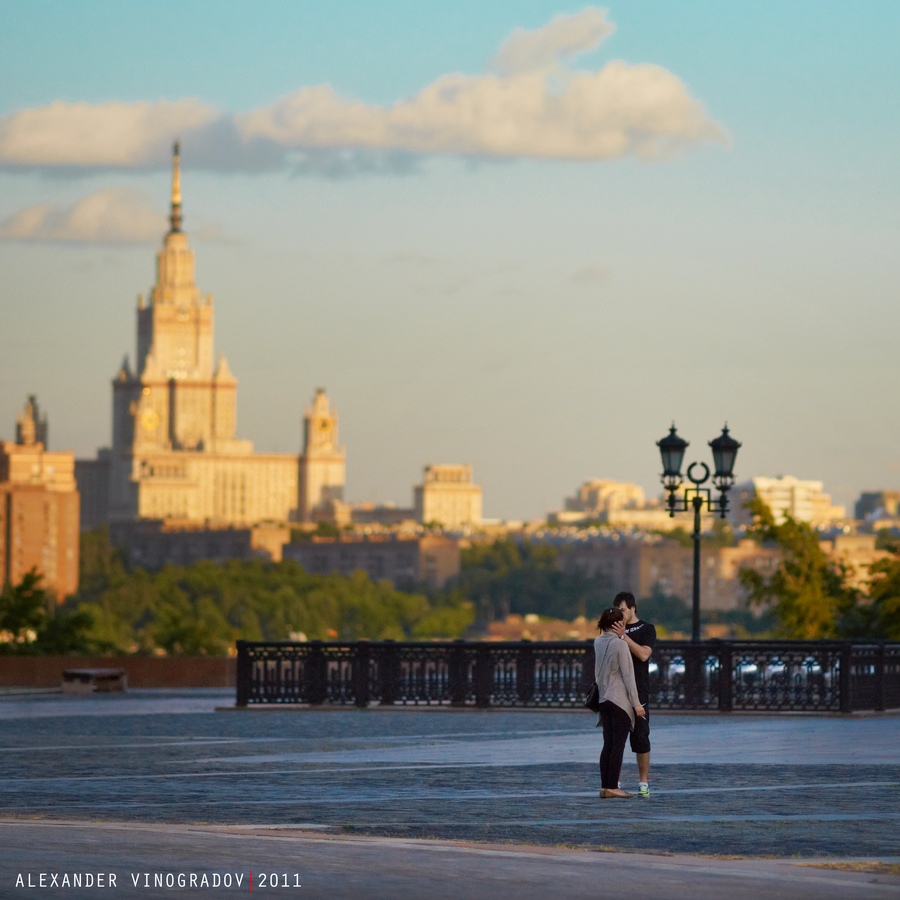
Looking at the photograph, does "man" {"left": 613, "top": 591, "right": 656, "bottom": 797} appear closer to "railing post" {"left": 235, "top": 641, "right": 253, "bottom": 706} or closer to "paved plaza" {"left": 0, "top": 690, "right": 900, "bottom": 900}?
"paved plaza" {"left": 0, "top": 690, "right": 900, "bottom": 900}

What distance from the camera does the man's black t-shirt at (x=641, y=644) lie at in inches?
649

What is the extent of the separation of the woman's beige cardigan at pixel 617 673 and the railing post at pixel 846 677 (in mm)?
13028

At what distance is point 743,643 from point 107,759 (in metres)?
11.4

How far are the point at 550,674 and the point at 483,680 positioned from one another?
36.9 inches

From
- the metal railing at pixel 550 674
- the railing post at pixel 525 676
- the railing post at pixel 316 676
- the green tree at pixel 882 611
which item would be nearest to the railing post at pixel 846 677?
the metal railing at pixel 550 674

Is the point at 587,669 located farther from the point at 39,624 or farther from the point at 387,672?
the point at 39,624

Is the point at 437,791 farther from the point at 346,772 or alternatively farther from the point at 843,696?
the point at 843,696

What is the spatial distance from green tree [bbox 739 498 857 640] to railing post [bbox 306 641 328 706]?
17178 millimetres

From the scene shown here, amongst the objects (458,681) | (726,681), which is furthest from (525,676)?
(726,681)

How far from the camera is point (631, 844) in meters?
12.9

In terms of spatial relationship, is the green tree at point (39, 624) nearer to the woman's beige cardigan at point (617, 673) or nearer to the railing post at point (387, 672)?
the railing post at point (387, 672)

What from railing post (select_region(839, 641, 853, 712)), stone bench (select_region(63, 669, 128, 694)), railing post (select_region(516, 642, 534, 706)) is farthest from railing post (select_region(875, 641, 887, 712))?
stone bench (select_region(63, 669, 128, 694))

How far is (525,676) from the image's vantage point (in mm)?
30797

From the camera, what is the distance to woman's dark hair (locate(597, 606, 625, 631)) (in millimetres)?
16250
